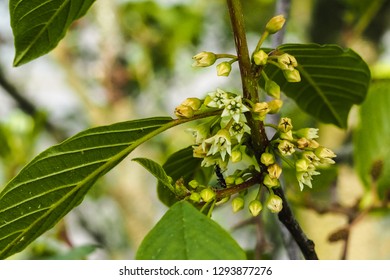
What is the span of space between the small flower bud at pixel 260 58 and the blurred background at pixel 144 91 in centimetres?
78

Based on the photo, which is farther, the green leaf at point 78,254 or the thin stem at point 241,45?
the green leaf at point 78,254

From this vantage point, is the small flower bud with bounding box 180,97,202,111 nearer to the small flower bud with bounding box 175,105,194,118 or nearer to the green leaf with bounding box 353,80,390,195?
the small flower bud with bounding box 175,105,194,118

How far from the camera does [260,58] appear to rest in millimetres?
601

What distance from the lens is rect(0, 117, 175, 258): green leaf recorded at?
69 cm

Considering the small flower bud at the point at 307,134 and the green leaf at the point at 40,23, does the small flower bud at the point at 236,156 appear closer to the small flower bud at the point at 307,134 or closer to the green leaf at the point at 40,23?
the small flower bud at the point at 307,134

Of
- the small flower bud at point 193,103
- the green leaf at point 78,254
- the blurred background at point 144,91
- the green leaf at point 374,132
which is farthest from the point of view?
the blurred background at point 144,91

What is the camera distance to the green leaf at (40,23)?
2.32ft

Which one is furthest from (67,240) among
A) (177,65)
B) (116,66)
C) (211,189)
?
(177,65)

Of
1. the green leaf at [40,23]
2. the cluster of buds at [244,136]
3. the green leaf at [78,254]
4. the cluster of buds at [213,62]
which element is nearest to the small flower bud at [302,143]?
the cluster of buds at [244,136]

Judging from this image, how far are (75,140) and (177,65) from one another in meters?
2.82

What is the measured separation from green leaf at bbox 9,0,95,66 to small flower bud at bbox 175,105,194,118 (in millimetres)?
178

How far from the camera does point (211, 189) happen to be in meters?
0.64

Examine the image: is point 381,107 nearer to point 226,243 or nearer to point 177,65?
point 226,243

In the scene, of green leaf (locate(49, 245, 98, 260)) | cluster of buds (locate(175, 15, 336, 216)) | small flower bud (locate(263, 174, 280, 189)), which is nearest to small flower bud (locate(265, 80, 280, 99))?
cluster of buds (locate(175, 15, 336, 216))
